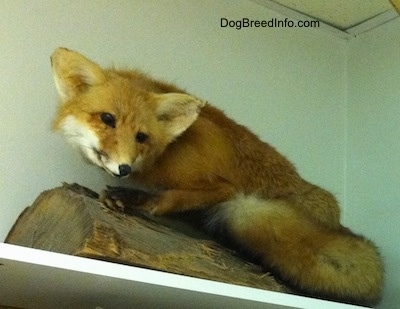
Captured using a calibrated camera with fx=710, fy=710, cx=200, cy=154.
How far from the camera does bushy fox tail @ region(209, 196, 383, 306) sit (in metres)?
1.18

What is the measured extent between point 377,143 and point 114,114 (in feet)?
2.50

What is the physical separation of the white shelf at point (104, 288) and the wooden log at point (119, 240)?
3 centimetres

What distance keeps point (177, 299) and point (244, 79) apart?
2.18 feet

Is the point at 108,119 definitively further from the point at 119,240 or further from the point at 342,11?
the point at 342,11

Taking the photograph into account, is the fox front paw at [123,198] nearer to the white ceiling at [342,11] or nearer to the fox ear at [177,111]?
the fox ear at [177,111]

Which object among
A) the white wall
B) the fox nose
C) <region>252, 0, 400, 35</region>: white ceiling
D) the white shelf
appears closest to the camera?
the white shelf

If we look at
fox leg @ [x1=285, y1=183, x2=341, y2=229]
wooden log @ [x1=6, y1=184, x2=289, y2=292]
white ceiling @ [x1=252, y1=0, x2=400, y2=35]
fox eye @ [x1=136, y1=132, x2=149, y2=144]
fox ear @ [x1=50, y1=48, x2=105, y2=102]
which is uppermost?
white ceiling @ [x1=252, y1=0, x2=400, y2=35]

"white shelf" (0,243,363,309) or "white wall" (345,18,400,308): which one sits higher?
"white wall" (345,18,400,308)

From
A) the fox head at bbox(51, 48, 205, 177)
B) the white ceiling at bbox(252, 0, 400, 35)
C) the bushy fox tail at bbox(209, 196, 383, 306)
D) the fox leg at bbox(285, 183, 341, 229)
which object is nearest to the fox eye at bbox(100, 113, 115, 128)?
the fox head at bbox(51, 48, 205, 177)

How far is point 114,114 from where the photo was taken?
1.10m

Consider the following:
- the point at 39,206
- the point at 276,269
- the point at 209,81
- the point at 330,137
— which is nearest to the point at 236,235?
the point at 276,269

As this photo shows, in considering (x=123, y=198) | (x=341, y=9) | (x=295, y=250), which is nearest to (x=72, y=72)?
(x=123, y=198)

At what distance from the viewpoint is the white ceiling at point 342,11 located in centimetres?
166

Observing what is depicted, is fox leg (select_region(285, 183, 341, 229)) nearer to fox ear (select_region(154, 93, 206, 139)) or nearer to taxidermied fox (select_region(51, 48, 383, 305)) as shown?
taxidermied fox (select_region(51, 48, 383, 305))
